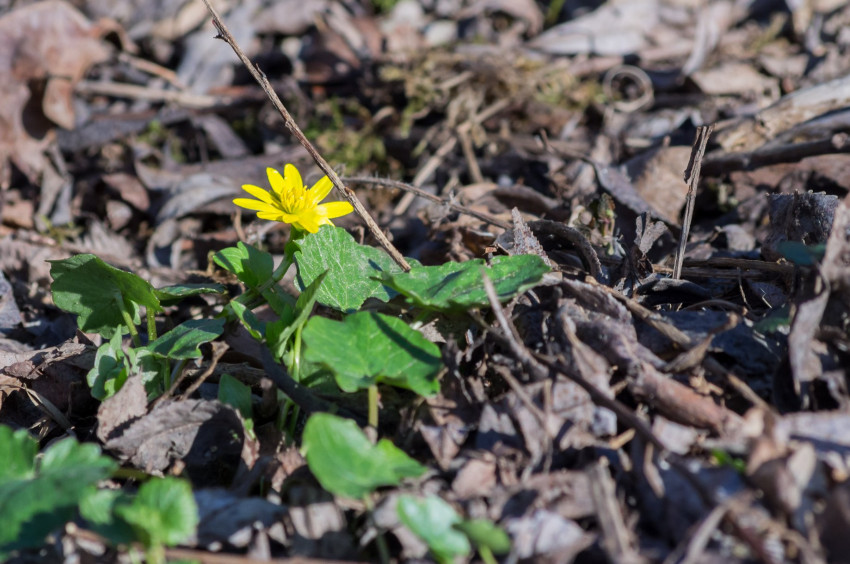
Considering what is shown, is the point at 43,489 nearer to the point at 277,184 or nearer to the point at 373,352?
the point at 373,352

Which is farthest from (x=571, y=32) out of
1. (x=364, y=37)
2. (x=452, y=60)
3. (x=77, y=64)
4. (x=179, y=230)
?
(x=77, y=64)

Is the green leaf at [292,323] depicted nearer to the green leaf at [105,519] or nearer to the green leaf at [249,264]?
the green leaf at [249,264]

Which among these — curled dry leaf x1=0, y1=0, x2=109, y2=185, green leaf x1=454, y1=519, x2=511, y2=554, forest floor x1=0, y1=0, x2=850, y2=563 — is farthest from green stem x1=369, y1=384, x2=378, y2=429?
curled dry leaf x1=0, y1=0, x2=109, y2=185

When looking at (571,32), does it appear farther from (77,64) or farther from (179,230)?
(77,64)

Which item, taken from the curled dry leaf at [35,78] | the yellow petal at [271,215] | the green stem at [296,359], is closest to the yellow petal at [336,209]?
the yellow petal at [271,215]

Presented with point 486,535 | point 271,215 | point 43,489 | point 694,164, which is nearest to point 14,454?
point 43,489
